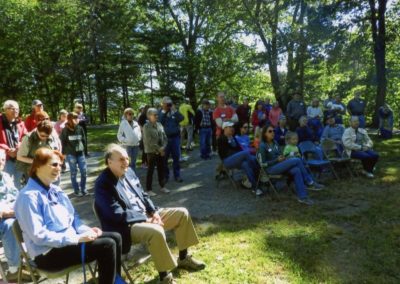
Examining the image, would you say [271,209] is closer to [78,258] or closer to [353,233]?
[353,233]

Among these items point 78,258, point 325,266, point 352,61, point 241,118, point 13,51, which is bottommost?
point 325,266

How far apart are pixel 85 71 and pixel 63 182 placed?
17.7 m

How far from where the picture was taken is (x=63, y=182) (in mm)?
9023

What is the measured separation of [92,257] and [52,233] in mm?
379

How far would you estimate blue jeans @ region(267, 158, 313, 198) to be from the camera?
6723mm

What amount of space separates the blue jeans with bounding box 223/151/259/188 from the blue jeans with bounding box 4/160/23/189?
3.74 metres

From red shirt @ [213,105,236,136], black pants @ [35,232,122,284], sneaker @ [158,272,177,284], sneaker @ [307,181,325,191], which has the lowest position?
sneaker @ [158,272,177,284]

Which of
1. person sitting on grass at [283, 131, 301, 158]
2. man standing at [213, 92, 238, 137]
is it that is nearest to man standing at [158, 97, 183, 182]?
man standing at [213, 92, 238, 137]

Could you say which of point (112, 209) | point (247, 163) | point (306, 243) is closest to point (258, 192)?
point (247, 163)

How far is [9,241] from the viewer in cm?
395

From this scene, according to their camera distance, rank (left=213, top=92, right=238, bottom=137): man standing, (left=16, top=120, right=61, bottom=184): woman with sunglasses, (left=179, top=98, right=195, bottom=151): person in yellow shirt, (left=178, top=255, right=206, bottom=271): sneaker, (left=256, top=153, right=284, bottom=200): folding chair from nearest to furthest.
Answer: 1. (left=178, top=255, right=206, bottom=271): sneaker
2. (left=16, top=120, right=61, bottom=184): woman with sunglasses
3. (left=256, top=153, right=284, bottom=200): folding chair
4. (left=213, top=92, right=238, bottom=137): man standing
5. (left=179, top=98, right=195, bottom=151): person in yellow shirt

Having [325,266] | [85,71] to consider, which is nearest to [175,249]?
[325,266]

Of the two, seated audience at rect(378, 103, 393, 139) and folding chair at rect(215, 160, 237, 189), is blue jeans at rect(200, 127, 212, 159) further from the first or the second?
seated audience at rect(378, 103, 393, 139)

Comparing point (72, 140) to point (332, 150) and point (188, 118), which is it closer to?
point (188, 118)
